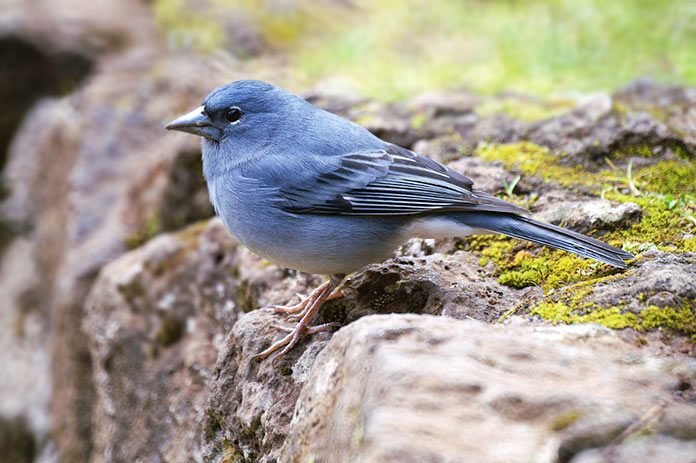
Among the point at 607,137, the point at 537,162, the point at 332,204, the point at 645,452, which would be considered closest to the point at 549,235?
the point at 332,204

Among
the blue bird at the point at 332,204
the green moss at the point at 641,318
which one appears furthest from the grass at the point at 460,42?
the green moss at the point at 641,318

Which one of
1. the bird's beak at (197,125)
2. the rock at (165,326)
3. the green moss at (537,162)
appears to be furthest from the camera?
the rock at (165,326)

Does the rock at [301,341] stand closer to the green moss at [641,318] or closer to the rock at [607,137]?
the green moss at [641,318]

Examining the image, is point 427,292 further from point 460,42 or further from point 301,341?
point 460,42

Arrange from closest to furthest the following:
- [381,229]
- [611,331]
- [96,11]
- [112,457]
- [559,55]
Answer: [611,331], [381,229], [112,457], [559,55], [96,11]

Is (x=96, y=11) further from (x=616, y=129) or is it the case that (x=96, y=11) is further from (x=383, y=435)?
(x=383, y=435)

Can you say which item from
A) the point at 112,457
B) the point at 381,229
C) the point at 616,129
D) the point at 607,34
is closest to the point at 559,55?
the point at 607,34

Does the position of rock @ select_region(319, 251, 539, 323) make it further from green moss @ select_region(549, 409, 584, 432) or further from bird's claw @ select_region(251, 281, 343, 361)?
green moss @ select_region(549, 409, 584, 432)
